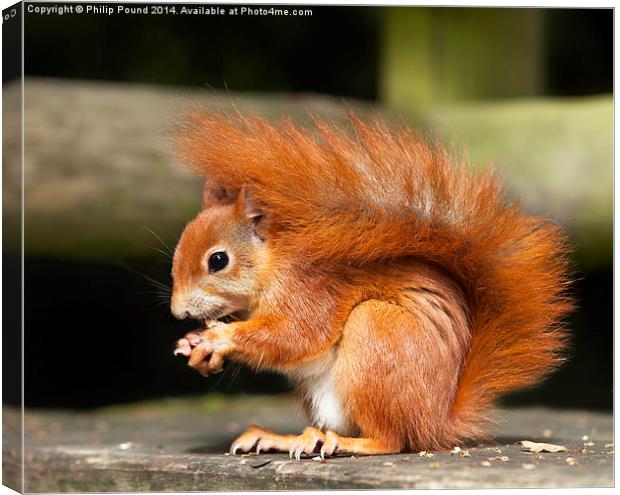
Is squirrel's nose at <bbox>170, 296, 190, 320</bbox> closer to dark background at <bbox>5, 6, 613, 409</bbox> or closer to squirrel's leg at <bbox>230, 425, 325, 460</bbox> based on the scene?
squirrel's leg at <bbox>230, 425, 325, 460</bbox>

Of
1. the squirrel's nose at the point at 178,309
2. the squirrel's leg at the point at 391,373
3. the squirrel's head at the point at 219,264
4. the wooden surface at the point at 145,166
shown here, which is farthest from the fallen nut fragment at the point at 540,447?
the wooden surface at the point at 145,166

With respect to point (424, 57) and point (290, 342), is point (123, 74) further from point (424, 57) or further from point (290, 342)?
point (290, 342)

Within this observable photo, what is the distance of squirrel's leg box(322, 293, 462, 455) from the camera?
2.04 m

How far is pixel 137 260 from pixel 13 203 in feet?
4.04

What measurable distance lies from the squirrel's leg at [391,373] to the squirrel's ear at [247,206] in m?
0.29

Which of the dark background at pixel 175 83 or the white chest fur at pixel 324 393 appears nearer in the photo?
the white chest fur at pixel 324 393

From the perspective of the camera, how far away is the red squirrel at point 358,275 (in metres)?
2.07

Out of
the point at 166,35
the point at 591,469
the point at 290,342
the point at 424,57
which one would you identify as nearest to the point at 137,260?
the point at 166,35

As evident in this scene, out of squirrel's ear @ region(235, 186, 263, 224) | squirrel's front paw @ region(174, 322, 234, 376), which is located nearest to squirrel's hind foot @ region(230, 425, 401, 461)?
squirrel's front paw @ region(174, 322, 234, 376)

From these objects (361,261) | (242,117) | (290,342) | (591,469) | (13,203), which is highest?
(242,117)

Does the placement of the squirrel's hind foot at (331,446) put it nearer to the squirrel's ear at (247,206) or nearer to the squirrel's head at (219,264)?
the squirrel's head at (219,264)

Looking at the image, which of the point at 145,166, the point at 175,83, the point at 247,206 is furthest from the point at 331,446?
the point at 175,83

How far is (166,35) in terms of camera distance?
10.4 ft

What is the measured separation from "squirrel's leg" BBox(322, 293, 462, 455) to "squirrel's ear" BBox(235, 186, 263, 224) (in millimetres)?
294
